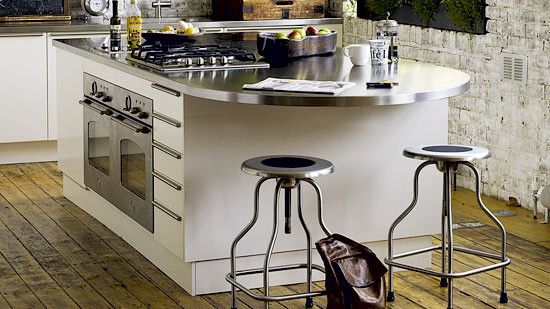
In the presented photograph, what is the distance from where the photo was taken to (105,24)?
7367mm

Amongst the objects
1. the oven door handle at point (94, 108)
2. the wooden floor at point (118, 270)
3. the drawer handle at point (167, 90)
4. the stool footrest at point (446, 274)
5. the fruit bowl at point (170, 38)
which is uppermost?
the fruit bowl at point (170, 38)

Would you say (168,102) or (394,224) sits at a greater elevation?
(168,102)

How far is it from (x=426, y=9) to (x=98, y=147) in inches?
93.7

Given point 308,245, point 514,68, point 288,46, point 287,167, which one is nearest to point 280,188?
point 287,167

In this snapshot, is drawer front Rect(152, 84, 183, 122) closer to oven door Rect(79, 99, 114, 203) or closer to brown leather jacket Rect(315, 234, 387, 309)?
oven door Rect(79, 99, 114, 203)

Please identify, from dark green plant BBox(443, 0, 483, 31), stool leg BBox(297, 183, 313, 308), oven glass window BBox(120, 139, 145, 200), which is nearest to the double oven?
oven glass window BBox(120, 139, 145, 200)

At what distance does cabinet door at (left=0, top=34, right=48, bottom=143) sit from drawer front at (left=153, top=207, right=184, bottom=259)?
270 cm

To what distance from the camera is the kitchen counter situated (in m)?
7.01

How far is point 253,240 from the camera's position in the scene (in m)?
4.47

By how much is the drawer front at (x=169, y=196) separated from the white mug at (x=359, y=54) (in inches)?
41.6

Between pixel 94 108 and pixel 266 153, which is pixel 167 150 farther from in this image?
pixel 94 108

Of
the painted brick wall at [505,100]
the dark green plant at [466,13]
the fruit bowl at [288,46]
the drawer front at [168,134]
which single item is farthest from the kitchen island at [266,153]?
the dark green plant at [466,13]

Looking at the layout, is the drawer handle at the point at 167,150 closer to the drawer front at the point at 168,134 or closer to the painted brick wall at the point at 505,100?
the drawer front at the point at 168,134

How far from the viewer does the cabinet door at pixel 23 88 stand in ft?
23.0
